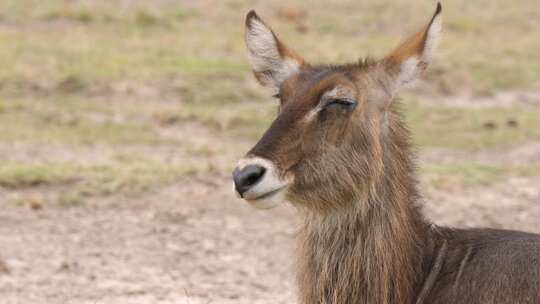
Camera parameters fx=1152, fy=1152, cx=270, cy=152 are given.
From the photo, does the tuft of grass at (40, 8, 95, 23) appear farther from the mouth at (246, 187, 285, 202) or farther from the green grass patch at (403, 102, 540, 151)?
the mouth at (246, 187, 285, 202)

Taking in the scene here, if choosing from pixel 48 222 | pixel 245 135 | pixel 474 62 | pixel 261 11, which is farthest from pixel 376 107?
pixel 261 11

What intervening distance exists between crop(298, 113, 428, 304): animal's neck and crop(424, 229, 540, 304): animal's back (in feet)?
0.63

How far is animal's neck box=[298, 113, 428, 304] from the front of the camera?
518 cm

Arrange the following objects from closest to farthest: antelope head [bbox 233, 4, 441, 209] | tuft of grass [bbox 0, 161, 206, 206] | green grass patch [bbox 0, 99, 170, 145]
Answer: antelope head [bbox 233, 4, 441, 209], tuft of grass [bbox 0, 161, 206, 206], green grass patch [bbox 0, 99, 170, 145]

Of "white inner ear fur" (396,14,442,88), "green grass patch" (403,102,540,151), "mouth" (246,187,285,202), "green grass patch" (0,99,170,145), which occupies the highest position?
"green grass patch" (403,102,540,151)

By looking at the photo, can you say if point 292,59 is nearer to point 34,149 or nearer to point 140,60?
point 34,149

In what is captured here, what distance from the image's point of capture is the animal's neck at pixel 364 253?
17.0 feet

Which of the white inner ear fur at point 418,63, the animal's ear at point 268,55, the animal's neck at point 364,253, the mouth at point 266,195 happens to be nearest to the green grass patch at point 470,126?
the animal's ear at point 268,55

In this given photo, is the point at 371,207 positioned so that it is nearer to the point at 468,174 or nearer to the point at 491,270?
the point at 491,270

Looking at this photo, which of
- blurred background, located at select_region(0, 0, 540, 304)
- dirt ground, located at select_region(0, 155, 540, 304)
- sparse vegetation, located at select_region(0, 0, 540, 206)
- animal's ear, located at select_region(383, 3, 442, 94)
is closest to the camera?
animal's ear, located at select_region(383, 3, 442, 94)

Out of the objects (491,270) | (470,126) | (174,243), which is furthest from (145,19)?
(491,270)

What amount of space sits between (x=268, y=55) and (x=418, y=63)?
800 mm

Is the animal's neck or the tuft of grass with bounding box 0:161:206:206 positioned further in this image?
the tuft of grass with bounding box 0:161:206:206

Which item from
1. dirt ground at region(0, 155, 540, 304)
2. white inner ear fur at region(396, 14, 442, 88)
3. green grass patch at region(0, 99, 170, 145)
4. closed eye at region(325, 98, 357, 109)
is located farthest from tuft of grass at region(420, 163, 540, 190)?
closed eye at region(325, 98, 357, 109)
